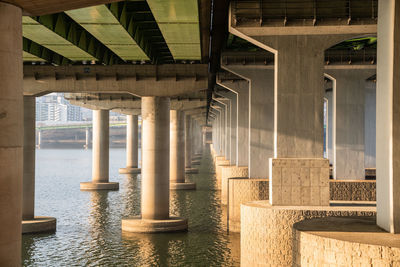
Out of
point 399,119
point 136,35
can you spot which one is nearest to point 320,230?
point 399,119

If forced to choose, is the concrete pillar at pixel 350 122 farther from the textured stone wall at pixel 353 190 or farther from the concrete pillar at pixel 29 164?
the concrete pillar at pixel 29 164

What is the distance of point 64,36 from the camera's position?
24469mm

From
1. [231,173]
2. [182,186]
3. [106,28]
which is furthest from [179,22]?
[182,186]

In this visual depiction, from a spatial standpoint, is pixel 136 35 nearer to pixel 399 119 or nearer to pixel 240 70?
pixel 240 70

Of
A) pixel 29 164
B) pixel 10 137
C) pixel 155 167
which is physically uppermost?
pixel 10 137

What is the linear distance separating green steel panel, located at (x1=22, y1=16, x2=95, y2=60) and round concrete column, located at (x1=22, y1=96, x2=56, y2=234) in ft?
16.1

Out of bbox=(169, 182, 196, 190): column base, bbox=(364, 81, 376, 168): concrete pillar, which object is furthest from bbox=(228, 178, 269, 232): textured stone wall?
bbox=(169, 182, 196, 190): column base

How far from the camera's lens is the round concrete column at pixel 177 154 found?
58.2 meters

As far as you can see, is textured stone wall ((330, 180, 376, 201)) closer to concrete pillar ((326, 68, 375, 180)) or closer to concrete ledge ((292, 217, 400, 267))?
concrete pillar ((326, 68, 375, 180))

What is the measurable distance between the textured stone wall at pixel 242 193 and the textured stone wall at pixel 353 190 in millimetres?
3769

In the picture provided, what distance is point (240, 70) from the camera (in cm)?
3388

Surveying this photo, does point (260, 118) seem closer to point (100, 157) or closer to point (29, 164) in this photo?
point (29, 164)

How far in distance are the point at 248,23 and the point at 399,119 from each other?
945cm

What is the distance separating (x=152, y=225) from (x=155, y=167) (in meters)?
3.34
